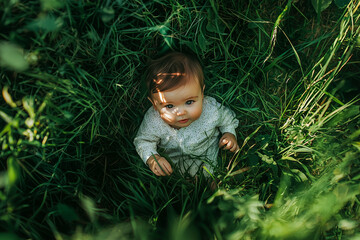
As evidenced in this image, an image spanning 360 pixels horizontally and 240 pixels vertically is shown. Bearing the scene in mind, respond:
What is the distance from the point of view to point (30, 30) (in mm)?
1363

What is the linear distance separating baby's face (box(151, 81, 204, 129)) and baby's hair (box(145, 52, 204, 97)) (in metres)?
0.03

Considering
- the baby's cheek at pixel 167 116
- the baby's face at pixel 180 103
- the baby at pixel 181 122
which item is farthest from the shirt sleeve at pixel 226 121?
→ the baby's cheek at pixel 167 116

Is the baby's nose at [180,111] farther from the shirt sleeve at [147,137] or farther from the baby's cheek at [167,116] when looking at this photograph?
the shirt sleeve at [147,137]

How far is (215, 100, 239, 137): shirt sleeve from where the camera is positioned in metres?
1.86

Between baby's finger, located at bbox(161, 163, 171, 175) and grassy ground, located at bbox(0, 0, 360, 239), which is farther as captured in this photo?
baby's finger, located at bbox(161, 163, 171, 175)

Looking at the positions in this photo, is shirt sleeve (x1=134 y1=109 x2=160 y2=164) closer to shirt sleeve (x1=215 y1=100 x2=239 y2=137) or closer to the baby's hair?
the baby's hair

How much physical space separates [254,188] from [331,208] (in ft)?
1.74

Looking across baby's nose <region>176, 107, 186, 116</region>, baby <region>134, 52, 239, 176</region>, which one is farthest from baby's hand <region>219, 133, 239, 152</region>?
baby's nose <region>176, 107, 186, 116</region>

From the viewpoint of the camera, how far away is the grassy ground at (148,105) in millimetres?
1321

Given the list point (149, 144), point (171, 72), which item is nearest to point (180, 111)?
point (171, 72)

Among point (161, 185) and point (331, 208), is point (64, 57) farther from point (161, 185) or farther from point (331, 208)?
point (331, 208)

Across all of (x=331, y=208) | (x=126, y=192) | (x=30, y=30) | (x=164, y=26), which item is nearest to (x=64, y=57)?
(x=30, y=30)

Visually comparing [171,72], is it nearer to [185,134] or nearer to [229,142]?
[185,134]

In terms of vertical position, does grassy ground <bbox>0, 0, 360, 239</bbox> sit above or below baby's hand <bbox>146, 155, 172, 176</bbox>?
above
